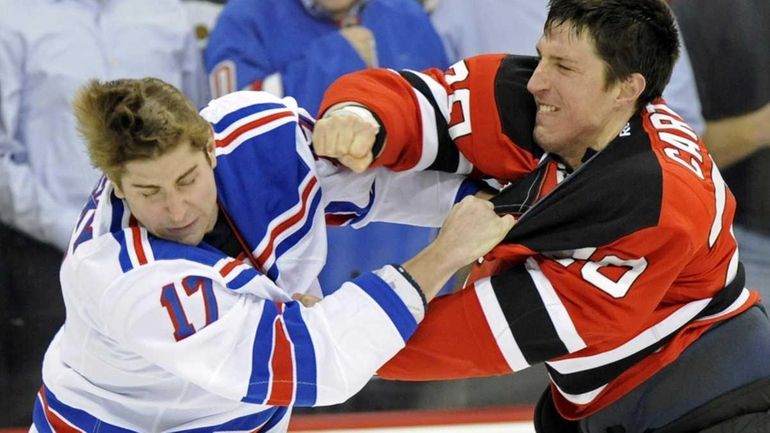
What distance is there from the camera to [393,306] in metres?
1.51

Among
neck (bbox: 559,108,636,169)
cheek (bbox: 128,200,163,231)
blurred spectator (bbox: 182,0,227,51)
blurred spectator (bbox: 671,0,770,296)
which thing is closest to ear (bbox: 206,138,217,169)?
cheek (bbox: 128,200,163,231)

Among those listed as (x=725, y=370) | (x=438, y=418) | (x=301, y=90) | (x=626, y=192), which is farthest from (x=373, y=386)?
(x=626, y=192)

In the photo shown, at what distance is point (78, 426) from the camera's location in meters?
1.73

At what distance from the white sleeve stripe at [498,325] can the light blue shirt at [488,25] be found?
1.46m

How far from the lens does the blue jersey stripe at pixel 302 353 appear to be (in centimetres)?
149

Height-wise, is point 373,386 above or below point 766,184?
below

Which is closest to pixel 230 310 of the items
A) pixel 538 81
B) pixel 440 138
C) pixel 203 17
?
pixel 440 138

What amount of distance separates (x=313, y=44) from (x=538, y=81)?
1.30 metres

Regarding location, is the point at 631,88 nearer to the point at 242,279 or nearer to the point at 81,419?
the point at 242,279

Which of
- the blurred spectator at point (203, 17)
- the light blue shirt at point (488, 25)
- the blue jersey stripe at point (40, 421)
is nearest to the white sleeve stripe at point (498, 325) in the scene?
the blue jersey stripe at point (40, 421)

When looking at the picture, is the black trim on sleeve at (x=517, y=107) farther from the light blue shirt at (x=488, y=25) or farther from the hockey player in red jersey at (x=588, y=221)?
the light blue shirt at (x=488, y=25)

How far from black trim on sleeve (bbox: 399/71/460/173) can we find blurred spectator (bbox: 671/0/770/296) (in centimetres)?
146

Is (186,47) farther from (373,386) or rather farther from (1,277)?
(373,386)

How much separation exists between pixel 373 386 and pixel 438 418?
21cm
